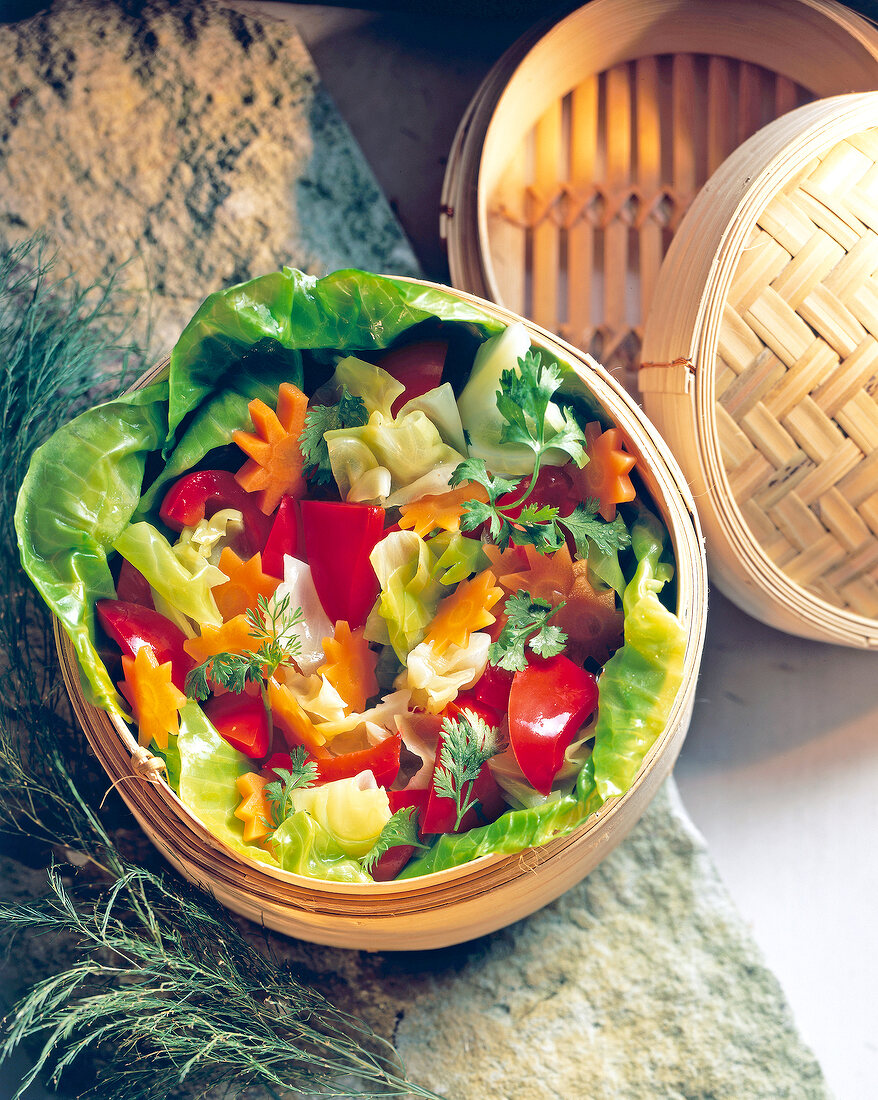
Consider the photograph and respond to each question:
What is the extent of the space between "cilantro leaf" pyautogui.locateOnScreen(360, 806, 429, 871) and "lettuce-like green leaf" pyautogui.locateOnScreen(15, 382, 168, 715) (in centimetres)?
32

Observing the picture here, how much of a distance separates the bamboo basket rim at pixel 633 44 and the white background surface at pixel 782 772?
206mm

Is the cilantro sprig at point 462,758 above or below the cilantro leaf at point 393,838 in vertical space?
above

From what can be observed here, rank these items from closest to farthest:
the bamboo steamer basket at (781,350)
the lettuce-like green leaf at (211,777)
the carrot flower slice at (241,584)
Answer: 1. the lettuce-like green leaf at (211,777)
2. the carrot flower slice at (241,584)
3. the bamboo steamer basket at (781,350)

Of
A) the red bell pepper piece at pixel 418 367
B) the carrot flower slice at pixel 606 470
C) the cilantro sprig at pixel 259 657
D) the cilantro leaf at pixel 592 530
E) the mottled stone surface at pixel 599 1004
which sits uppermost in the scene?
the red bell pepper piece at pixel 418 367

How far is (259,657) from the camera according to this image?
0.98 meters

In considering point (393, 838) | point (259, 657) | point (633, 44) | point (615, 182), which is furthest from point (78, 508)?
point (633, 44)

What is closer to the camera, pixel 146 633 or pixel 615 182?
pixel 146 633

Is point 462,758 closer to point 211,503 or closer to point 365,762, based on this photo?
point 365,762

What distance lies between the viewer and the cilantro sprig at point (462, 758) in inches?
36.4

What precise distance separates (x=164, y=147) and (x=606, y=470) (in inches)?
35.8

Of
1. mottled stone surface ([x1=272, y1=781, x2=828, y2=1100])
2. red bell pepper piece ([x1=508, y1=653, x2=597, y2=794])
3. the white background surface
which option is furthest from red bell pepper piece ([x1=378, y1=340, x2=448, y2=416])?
mottled stone surface ([x1=272, y1=781, x2=828, y2=1100])

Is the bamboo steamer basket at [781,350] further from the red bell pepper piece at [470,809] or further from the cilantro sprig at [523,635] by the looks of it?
the red bell pepper piece at [470,809]

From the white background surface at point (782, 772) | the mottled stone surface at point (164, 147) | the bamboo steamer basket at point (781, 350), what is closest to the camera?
the bamboo steamer basket at point (781, 350)

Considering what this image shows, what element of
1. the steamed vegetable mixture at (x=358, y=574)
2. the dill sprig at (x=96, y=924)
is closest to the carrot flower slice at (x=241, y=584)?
the steamed vegetable mixture at (x=358, y=574)
